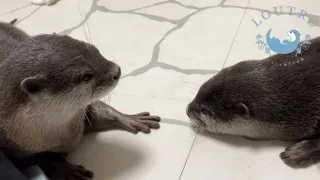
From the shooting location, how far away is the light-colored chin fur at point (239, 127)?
6.12 feet

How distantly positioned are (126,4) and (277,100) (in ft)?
6.19

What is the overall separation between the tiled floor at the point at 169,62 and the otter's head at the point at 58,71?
459 mm

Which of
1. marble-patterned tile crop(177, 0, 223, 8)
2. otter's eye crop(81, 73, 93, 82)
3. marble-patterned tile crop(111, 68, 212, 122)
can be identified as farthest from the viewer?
marble-patterned tile crop(177, 0, 223, 8)

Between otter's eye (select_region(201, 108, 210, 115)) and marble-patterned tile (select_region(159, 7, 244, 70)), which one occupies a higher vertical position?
marble-patterned tile (select_region(159, 7, 244, 70))

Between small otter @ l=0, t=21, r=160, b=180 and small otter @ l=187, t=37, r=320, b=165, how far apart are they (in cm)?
54

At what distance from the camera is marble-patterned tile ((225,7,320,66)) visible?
8.10ft

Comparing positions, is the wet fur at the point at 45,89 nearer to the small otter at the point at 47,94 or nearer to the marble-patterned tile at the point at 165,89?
the small otter at the point at 47,94

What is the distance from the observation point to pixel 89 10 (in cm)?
332

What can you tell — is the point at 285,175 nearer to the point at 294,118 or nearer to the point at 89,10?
the point at 294,118

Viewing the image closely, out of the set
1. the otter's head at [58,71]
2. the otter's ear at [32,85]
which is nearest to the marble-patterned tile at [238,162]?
the otter's head at [58,71]

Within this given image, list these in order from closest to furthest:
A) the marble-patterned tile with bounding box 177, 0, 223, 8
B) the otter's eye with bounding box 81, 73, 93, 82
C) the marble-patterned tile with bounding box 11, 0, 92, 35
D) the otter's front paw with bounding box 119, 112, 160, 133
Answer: the otter's eye with bounding box 81, 73, 93, 82 → the otter's front paw with bounding box 119, 112, 160, 133 → the marble-patterned tile with bounding box 177, 0, 223, 8 → the marble-patterned tile with bounding box 11, 0, 92, 35

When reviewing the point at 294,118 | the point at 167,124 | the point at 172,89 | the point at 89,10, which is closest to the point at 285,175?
the point at 294,118

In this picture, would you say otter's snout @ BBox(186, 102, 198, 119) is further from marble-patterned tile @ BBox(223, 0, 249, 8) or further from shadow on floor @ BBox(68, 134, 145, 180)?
marble-patterned tile @ BBox(223, 0, 249, 8)

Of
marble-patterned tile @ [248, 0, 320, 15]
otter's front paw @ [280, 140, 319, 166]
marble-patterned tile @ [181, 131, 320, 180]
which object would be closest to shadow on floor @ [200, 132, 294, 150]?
marble-patterned tile @ [181, 131, 320, 180]
